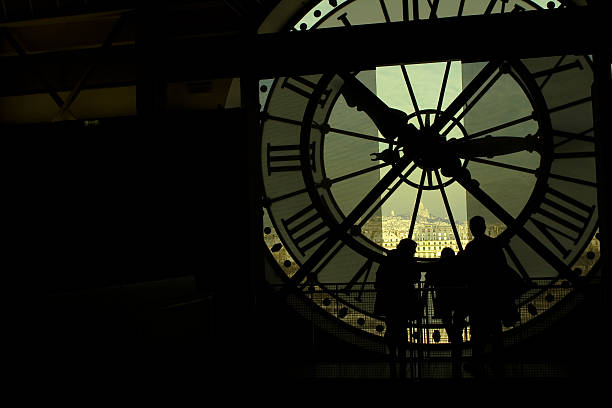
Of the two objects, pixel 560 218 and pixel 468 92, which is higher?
pixel 468 92

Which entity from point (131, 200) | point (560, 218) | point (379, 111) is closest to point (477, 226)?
point (379, 111)

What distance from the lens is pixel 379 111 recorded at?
3857mm

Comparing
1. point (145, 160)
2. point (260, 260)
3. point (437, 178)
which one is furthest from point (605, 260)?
point (145, 160)

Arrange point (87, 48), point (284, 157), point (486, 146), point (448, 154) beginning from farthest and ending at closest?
point (87, 48) < point (284, 157) < point (486, 146) < point (448, 154)

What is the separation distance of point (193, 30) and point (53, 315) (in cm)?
283

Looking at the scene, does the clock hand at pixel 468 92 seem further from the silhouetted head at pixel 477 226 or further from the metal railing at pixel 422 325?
the metal railing at pixel 422 325

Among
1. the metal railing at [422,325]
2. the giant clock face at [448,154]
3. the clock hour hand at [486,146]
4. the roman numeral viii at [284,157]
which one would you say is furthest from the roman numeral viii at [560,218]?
the roman numeral viii at [284,157]

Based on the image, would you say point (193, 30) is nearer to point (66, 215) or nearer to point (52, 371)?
point (66, 215)

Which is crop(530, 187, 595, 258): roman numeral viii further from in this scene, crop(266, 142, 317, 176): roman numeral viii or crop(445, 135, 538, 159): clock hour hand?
crop(266, 142, 317, 176): roman numeral viii

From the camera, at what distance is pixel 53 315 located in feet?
8.27

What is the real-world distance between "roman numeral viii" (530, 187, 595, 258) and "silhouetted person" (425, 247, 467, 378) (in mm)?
1123

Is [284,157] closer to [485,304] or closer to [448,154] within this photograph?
[448,154]

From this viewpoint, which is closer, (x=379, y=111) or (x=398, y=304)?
(x=398, y=304)

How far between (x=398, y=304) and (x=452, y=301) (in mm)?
275
